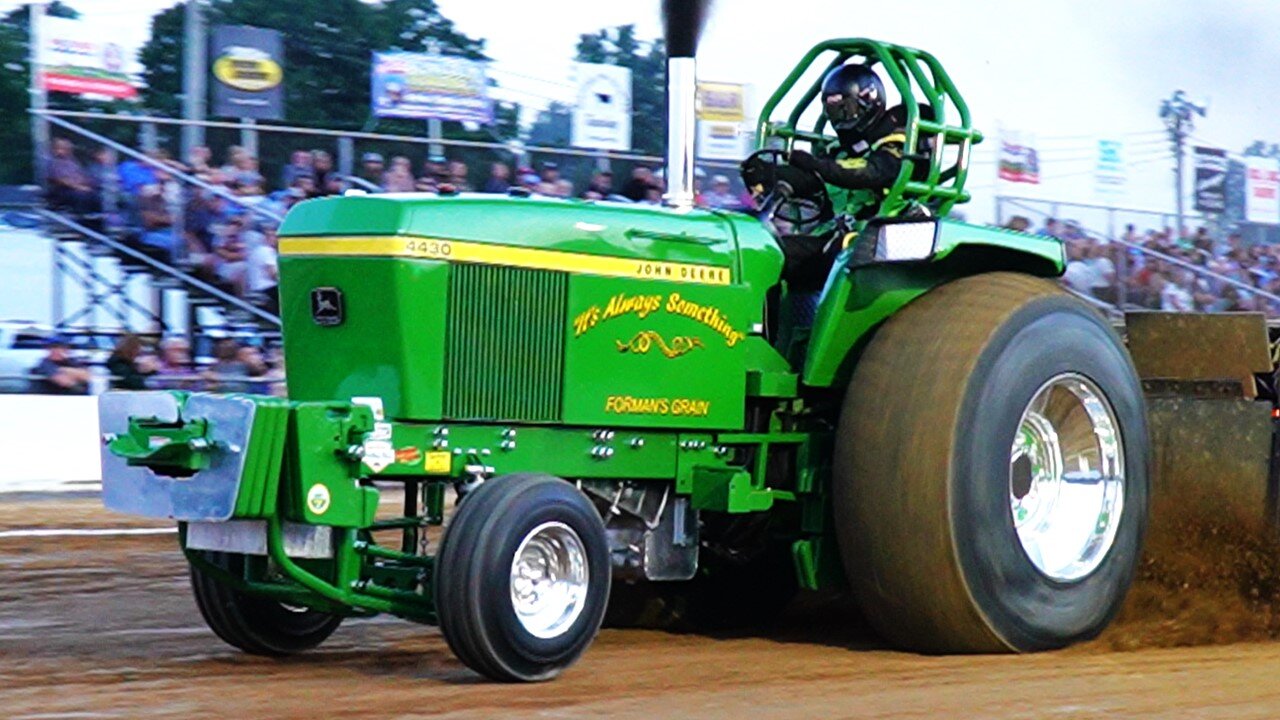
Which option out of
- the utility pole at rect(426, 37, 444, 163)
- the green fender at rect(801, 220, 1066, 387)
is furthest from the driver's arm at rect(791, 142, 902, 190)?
the utility pole at rect(426, 37, 444, 163)

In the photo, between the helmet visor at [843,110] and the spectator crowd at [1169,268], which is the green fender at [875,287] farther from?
the spectator crowd at [1169,268]

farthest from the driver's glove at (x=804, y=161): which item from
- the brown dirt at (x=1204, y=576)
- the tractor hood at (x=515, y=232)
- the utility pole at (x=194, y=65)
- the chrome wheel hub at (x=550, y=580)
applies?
the utility pole at (x=194, y=65)

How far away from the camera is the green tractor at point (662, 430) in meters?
5.21

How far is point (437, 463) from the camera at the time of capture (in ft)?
17.7

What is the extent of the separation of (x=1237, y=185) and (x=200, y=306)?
13.8 metres

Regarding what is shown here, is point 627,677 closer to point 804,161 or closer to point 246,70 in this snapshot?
point 804,161

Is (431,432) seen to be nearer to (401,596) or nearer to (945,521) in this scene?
(401,596)

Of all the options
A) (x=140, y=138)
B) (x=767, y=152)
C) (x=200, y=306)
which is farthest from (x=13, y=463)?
(x=767, y=152)

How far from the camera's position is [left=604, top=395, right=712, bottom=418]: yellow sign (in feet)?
19.1

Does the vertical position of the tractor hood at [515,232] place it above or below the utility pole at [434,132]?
below

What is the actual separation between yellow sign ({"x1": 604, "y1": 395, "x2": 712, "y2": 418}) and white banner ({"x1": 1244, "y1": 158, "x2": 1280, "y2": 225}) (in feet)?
58.8

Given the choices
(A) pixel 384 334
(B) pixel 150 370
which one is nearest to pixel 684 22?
(A) pixel 384 334

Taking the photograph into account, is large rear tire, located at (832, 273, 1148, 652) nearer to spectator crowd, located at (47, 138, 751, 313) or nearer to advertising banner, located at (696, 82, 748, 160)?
spectator crowd, located at (47, 138, 751, 313)

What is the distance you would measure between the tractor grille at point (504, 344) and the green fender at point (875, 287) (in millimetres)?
961
